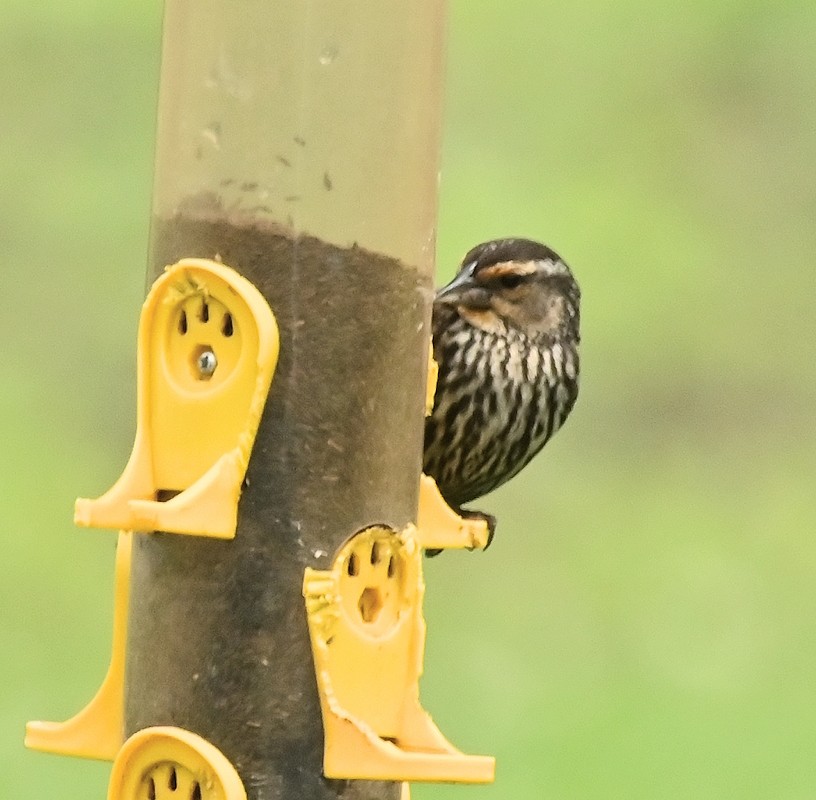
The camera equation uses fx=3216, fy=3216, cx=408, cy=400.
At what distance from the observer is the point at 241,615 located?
17.8 feet

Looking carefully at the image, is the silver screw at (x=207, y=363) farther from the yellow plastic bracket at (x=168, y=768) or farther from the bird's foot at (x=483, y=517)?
the bird's foot at (x=483, y=517)

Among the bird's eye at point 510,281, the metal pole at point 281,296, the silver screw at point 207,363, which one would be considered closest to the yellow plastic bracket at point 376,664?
the metal pole at point 281,296

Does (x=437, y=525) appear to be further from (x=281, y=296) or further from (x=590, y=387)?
(x=590, y=387)

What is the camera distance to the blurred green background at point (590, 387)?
10.6 m

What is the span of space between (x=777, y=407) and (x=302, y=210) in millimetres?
8312

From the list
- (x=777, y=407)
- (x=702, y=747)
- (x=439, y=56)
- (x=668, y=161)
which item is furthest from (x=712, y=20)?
(x=439, y=56)

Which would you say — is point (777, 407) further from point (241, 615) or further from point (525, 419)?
point (241, 615)

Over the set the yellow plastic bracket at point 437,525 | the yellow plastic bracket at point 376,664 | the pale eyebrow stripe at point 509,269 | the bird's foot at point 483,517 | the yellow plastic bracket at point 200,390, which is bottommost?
the yellow plastic bracket at point 376,664

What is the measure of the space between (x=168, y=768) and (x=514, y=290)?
2080mm

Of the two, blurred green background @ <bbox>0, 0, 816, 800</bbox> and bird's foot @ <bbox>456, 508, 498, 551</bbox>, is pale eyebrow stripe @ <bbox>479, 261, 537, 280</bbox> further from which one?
blurred green background @ <bbox>0, 0, 816, 800</bbox>

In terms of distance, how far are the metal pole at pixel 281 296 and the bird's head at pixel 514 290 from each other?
1.51 m

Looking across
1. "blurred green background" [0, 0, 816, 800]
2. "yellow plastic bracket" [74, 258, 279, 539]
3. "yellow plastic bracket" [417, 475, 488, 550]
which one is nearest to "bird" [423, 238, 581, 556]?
"yellow plastic bracket" [417, 475, 488, 550]

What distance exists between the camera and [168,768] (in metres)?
5.36

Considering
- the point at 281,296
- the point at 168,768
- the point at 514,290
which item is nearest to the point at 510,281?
the point at 514,290
